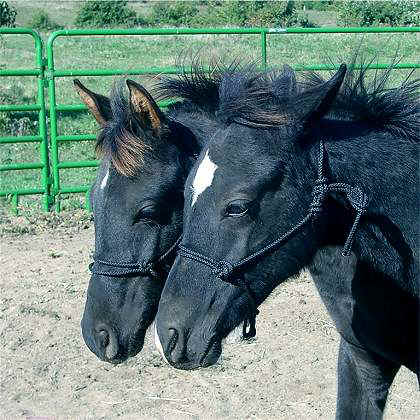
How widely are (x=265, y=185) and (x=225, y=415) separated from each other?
7.38 ft

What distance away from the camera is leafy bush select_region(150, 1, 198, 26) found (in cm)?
2453

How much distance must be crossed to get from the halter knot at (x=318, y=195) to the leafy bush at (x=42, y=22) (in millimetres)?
26073

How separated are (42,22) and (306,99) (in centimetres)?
2661

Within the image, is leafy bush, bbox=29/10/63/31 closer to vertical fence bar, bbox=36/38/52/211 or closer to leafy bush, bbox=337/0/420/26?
leafy bush, bbox=337/0/420/26

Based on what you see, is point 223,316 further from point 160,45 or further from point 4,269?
point 160,45

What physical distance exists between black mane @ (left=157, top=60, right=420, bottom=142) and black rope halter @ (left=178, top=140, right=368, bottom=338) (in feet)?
0.69

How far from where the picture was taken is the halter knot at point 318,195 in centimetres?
257

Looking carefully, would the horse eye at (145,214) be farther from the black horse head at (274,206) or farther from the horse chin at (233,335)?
the horse chin at (233,335)

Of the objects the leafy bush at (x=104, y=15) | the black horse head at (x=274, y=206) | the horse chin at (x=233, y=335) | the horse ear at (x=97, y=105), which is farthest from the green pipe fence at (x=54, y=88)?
the leafy bush at (x=104, y=15)

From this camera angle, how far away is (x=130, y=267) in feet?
10.6

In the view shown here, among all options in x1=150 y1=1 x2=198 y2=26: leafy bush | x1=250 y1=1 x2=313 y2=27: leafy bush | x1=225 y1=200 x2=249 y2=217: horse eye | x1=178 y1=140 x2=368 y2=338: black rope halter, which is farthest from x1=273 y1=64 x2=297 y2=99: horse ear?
x1=150 y1=1 x2=198 y2=26: leafy bush

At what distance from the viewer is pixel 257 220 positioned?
252 centimetres

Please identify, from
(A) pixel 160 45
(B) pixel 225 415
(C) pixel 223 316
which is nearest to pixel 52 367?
(B) pixel 225 415

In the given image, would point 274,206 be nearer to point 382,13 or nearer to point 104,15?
point 382,13
